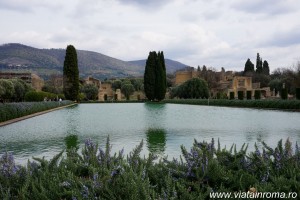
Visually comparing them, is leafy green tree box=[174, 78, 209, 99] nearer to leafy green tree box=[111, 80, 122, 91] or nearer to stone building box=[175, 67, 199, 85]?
stone building box=[175, 67, 199, 85]

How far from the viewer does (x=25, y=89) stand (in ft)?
163

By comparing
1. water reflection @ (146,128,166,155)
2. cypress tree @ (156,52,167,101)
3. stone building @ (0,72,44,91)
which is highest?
stone building @ (0,72,44,91)

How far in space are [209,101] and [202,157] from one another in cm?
2811

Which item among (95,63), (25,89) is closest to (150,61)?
(25,89)

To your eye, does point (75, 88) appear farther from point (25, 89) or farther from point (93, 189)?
point (93, 189)

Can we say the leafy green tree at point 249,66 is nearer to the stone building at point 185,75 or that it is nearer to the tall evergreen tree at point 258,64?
the tall evergreen tree at point 258,64

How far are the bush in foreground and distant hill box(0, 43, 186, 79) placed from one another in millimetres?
92728

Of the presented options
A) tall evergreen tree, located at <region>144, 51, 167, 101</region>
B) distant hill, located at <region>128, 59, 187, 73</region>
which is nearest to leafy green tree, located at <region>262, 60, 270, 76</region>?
tall evergreen tree, located at <region>144, 51, 167, 101</region>

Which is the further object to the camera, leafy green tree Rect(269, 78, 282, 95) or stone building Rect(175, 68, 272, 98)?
stone building Rect(175, 68, 272, 98)

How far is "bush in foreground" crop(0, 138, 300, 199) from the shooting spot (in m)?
1.69

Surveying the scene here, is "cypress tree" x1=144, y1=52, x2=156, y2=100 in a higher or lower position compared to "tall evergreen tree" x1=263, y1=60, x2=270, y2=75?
lower

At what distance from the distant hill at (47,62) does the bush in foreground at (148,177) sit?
9273 centimetres

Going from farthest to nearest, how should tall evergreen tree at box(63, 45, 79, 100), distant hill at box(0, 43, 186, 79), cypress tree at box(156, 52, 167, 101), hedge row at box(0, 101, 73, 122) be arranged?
distant hill at box(0, 43, 186, 79), cypress tree at box(156, 52, 167, 101), tall evergreen tree at box(63, 45, 79, 100), hedge row at box(0, 101, 73, 122)

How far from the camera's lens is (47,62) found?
10669cm
